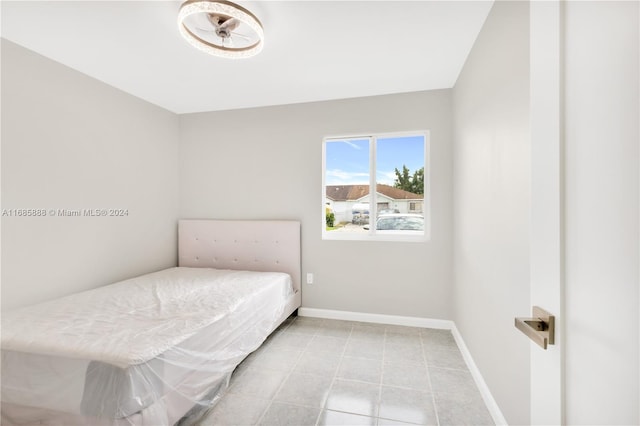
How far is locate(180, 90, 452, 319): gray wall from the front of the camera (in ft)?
9.50

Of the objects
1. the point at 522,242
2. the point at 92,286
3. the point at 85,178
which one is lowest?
the point at 92,286

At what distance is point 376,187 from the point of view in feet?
10.4

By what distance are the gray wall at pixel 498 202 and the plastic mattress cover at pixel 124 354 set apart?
171cm

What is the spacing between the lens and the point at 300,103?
3246mm

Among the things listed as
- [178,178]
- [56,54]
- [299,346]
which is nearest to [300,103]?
[178,178]

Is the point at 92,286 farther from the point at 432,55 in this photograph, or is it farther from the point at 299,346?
the point at 432,55

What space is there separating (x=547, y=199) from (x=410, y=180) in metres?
2.52

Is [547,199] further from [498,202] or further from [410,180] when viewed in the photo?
[410,180]

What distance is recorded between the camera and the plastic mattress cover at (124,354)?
4.10 ft

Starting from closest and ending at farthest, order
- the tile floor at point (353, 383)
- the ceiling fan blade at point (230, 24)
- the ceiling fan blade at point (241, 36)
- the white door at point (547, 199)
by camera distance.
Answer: the white door at point (547, 199) < the tile floor at point (353, 383) < the ceiling fan blade at point (230, 24) < the ceiling fan blade at point (241, 36)

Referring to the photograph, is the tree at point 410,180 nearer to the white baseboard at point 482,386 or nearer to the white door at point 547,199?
the white baseboard at point 482,386

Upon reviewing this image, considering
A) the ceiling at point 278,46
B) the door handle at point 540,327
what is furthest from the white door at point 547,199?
the ceiling at point 278,46

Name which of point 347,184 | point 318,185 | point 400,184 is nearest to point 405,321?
point 400,184

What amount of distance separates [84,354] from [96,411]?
0.85 feet
